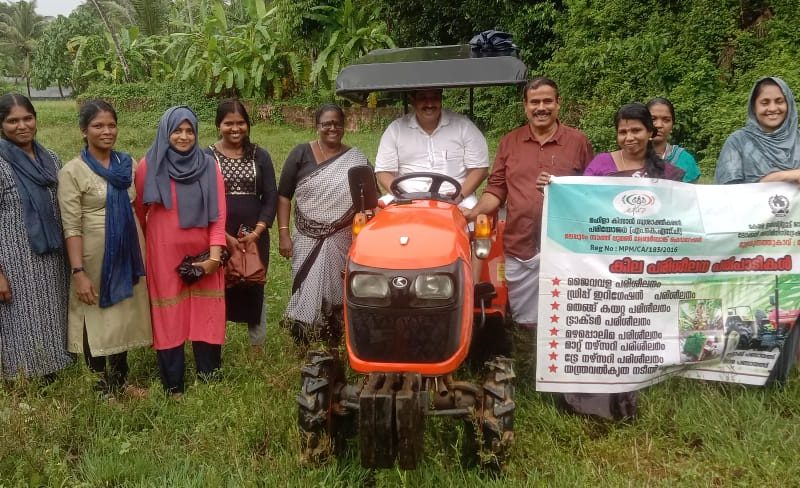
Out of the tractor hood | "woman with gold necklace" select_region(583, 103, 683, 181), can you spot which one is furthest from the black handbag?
"woman with gold necklace" select_region(583, 103, 683, 181)

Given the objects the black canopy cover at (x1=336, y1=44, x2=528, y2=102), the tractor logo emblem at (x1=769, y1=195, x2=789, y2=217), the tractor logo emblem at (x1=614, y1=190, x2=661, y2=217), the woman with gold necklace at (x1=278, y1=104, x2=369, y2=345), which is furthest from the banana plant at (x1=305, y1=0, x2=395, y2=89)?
the tractor logo emblem at (x1=769, y1=195, x2=789, y2=217)

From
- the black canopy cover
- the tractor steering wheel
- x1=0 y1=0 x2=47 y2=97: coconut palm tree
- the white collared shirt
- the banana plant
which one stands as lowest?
the tractor steering wheel

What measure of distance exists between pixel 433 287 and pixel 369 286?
0.92 feet

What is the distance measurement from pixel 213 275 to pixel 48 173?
109 centimetres

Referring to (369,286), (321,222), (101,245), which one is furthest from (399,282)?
(101,245)

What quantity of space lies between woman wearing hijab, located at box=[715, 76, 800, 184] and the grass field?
1191 mm

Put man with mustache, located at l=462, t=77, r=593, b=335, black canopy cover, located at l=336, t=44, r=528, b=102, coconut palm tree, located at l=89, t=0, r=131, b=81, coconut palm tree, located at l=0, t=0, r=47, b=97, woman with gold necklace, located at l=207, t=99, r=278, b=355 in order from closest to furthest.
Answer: black canopy cover, located at l=336, t=44, r=528, b=102 < man with mustache, located at l=462, t=77, r=593, b=335 < woman with gold necklace, located at l=207, t=99, r=278, b=355 < coconut palm tree, located at l=89, t=0, r=131, b=81 < coconut palm tree, located at l=0, t=0, r=47, b=97

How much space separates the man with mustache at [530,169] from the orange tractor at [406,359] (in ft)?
3.23

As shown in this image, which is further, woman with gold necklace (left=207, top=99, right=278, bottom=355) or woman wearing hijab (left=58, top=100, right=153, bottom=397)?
woman with gold necklace (left=207, top=99, right=278, bottom=355)

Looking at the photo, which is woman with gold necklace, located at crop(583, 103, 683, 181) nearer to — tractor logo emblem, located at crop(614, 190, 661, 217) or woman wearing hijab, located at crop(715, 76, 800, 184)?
tractor logo emblem, located at crop(614, 190, 661, 217)

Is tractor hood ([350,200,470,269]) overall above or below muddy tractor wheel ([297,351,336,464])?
above

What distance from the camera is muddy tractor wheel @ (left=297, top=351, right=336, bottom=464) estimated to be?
9.90 feet

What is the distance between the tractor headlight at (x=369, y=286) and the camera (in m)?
2.86

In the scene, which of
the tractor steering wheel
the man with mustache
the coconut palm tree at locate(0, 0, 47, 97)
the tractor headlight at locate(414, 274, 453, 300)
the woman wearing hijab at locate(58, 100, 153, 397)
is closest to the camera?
the tractor headlight at locate(414, 274, 453, 300)
